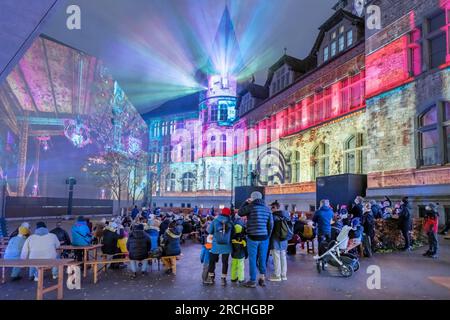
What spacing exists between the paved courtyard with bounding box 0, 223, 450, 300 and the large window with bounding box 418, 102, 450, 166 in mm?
7327

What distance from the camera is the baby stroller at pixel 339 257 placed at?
866cm

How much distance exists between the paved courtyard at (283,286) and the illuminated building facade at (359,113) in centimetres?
780

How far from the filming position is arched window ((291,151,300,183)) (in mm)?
29355

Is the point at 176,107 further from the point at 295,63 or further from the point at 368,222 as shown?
the point at 368,222

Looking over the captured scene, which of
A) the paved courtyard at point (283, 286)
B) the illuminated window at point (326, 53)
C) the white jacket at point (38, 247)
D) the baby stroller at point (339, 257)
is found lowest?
the paved courtyard at point (283, 286)

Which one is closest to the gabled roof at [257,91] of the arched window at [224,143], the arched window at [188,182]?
the arched window at [224,143]

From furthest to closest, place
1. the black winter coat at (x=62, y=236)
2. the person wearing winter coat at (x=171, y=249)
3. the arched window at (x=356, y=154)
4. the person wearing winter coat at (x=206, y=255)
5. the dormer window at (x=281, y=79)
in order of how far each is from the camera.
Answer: the dormer window at (x=281, y=79) < the arched window at (x=356, y=154) < the black winter coat at (x=62, y=236) < the person wearing winter coat at (x=171, y=249) < the person wearing winter coat at (x=206, y=255)

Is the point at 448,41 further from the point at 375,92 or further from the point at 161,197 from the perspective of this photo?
the point at 161,197

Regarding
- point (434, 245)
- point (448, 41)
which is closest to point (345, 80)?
point (448, 41)

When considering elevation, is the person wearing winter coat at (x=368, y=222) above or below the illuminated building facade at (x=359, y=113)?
below

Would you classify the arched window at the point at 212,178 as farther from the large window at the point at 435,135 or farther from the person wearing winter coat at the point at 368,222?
the person wearing winter coat at the point at 368,222

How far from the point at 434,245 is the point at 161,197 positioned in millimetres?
48413

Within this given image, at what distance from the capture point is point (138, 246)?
8766 mm

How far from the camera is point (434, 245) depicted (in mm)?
11219
